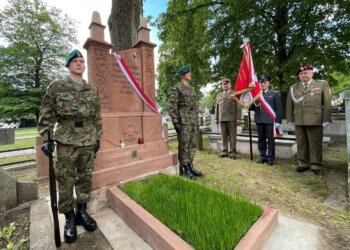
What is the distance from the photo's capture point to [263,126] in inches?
189

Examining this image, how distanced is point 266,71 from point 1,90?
2384 centimetres

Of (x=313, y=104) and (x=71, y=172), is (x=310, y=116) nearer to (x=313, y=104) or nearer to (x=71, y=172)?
(x=313, y=104)

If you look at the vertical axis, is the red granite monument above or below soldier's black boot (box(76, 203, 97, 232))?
above

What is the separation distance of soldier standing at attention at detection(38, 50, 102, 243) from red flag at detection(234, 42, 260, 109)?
11.5 ft

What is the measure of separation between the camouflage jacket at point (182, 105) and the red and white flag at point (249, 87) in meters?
1.47

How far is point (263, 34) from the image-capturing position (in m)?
8.59

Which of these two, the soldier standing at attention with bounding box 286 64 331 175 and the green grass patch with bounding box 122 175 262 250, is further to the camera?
the soldier standing at attention with bounding box 286 64 331 175

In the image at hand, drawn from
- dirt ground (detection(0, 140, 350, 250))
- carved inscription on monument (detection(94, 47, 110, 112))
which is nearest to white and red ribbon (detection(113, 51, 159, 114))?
carved inscription on monument (detection(94, 47, 110, 112))

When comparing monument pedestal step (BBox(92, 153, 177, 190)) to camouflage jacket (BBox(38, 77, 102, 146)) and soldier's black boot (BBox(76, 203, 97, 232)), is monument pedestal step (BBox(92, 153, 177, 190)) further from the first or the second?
camouflage jacket (BBox(38, 77, 102, 146))

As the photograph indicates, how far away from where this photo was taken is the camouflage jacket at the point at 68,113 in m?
2.20

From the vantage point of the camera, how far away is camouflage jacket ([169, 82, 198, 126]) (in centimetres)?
384

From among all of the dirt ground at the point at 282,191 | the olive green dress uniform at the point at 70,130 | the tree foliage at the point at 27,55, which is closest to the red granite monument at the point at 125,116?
the olive green dress uniform at the point at 70,130

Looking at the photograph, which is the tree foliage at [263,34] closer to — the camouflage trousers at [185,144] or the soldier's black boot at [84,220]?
the camouflage trousers at [185,144]

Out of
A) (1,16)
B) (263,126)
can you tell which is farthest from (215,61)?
(1,16)
